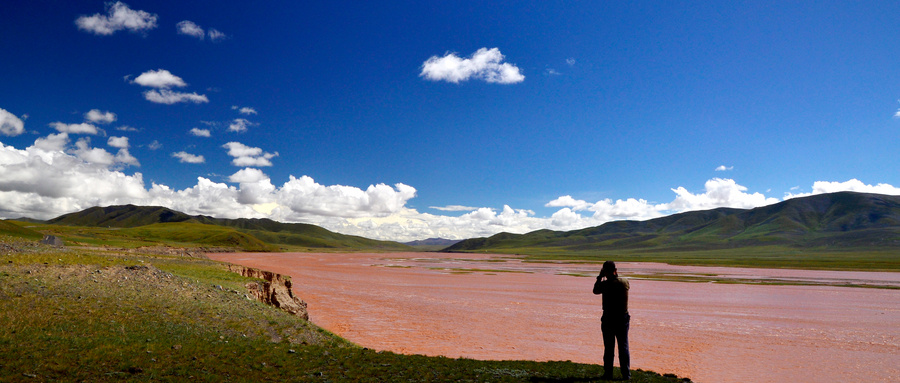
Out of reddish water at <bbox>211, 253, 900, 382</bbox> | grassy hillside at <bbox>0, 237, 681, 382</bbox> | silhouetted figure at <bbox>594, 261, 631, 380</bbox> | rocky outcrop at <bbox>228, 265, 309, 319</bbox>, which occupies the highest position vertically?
silhouetted figure at <bbox>594, 261, 631, 380</bbox>

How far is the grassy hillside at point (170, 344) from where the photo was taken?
10.2m

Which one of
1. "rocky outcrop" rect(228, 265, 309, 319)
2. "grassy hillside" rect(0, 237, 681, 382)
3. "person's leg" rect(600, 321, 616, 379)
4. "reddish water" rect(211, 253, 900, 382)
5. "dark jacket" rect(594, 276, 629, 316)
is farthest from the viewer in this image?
"rocky outcrop" rect(228, 265, 309, 319)

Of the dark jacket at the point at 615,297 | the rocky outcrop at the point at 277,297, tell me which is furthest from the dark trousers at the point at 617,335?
the rocky outcrop at the point at 277,297

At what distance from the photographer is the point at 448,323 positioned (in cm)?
2962

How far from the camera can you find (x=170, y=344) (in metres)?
12.5

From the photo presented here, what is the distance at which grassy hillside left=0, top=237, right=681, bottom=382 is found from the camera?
10.2 m

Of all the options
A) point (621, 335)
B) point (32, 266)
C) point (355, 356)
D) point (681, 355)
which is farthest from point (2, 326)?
point (681, 355)

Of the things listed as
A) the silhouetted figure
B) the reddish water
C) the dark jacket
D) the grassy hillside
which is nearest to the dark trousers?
the silhouetted figure

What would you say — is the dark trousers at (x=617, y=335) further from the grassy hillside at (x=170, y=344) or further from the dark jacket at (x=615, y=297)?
the grassy hillside at (x=170, y=344)

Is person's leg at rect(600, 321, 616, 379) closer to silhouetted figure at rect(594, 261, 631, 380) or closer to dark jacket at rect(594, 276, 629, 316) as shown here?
silhouetted figure at rect(594, 261, 631, 380)

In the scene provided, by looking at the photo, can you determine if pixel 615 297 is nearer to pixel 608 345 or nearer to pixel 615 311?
pixel 615 311

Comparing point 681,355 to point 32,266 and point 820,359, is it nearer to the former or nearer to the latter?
point 820,359

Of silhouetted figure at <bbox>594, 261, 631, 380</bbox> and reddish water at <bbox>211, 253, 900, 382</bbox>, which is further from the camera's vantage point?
reddish water at <bbox>211, 253, 900, 382</bbox>

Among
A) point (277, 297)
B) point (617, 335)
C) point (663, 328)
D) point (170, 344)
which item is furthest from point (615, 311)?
point (277, 297)
